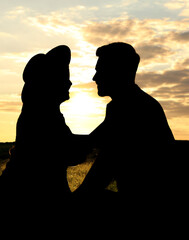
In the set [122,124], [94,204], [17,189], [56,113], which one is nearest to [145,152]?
[122,124]

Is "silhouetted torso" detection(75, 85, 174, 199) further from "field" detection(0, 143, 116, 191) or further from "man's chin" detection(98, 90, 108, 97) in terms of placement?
"field" detection(0, 143, 116, 191)

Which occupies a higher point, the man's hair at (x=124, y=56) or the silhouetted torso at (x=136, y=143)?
the man's hair at (x=124, y=56)

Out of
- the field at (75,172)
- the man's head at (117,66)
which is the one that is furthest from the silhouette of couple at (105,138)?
the field at (75,172)

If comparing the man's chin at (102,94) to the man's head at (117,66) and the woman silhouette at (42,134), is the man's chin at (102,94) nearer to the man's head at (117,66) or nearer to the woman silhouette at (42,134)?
the man's head at (117,66)

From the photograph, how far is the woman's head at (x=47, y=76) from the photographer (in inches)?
176

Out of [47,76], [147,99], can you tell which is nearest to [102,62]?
[47,76]

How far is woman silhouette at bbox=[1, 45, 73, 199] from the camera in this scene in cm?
441

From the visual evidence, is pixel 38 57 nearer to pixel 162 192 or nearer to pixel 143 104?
pixel 143 104

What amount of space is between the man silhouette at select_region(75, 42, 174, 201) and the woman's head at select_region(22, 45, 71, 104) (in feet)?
1.83

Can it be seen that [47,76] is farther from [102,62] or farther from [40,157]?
[40,157]

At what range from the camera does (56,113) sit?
4.50 m

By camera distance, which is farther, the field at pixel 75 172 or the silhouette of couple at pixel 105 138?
the field at pixel 75 172

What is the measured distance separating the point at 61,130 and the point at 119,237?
1308 millimetres

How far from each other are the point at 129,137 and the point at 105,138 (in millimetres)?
356
